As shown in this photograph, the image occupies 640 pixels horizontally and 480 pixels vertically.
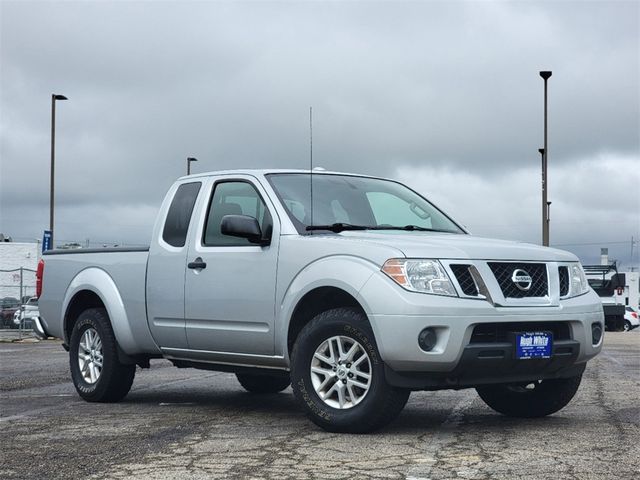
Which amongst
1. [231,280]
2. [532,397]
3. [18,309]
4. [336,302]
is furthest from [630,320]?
[336,302]

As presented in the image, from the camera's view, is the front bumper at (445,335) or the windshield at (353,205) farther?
the windshield at (353,205)

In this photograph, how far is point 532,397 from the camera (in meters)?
7.77

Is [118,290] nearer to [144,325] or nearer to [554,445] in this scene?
[144,325]

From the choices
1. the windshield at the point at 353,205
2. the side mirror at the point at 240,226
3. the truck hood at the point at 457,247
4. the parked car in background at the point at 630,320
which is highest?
the windshield at the point at 353,205

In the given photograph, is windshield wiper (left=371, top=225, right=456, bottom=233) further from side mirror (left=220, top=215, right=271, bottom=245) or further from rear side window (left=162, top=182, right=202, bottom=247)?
rear side window (left=162, top=182, right=202, bottom=247)

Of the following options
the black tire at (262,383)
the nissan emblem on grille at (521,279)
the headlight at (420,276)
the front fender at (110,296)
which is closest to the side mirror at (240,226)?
the headlight at (420,276)

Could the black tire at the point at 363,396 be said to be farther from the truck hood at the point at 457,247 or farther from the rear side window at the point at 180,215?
the rear side window at the point at 180,215

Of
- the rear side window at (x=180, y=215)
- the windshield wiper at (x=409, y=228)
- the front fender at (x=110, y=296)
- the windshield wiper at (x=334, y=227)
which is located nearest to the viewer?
the windshield wiper at (x=334, y=227)

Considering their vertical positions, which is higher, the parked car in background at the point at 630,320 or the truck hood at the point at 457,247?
the truck hood at the point at 457,247

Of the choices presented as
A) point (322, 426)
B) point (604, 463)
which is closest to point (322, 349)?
point (322, 426)

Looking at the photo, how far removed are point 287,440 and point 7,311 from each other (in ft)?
100.0

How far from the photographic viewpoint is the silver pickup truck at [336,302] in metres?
6.48

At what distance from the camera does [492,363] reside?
21.3ft

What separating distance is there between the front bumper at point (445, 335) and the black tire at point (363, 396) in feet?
0.38
